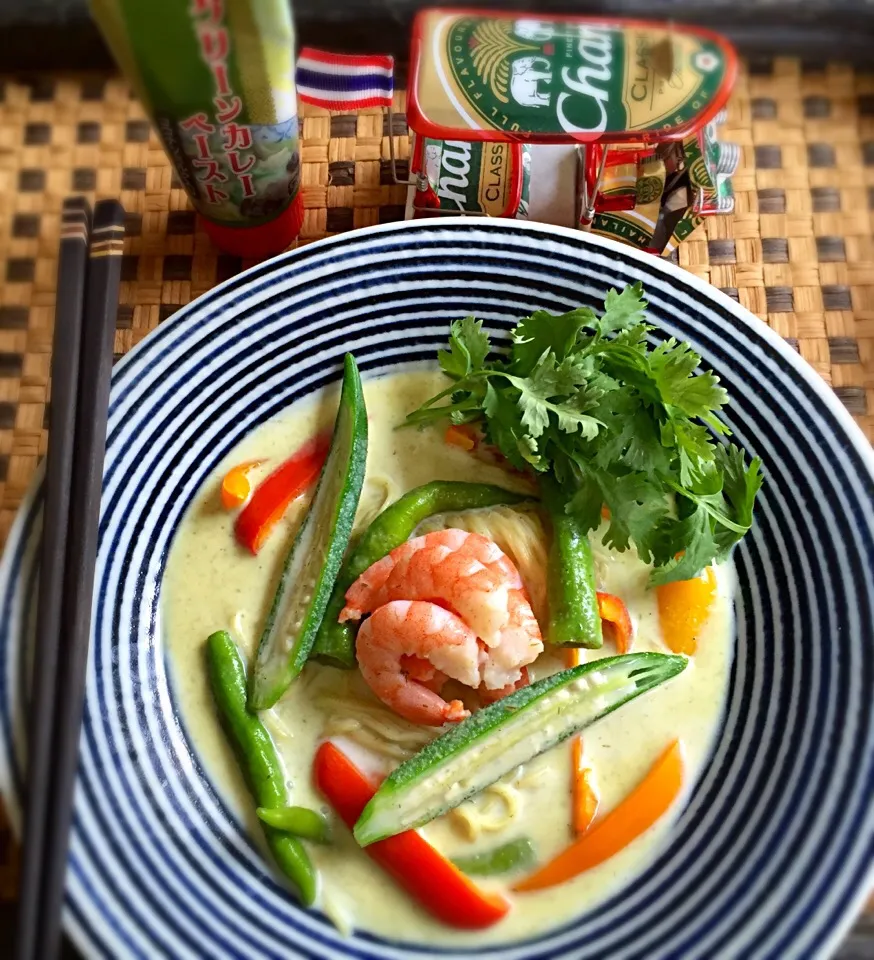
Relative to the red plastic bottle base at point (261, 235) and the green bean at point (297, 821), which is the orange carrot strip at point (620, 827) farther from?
the red plastic bottle base at point (261, 235)

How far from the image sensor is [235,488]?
6.40 feet

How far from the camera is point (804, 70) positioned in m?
2.53

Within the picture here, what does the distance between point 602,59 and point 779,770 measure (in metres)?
1.52

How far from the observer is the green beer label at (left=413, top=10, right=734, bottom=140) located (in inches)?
71.7

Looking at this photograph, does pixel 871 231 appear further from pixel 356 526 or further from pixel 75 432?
pixel 75 432

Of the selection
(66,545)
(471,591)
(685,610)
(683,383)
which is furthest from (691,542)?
(66,545)

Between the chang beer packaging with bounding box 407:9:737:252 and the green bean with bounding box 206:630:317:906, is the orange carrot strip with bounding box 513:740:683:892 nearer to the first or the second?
the green bean with bounding box 206:630:317:906

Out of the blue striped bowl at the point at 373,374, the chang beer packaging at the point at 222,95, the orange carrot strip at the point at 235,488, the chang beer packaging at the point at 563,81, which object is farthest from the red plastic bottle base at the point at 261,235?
the orange carrot strip at the point at 235,488

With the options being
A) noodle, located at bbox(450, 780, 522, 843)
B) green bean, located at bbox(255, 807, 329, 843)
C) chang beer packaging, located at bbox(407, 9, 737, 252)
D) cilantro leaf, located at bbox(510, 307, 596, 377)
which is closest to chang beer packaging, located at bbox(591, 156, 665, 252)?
chang beer packaging, located at bbox(407, 9, 737, 252)

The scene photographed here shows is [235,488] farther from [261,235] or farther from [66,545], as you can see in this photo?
[261,235]

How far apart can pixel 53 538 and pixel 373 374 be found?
0.79 m

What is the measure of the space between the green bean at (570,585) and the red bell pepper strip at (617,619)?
0.03 metres

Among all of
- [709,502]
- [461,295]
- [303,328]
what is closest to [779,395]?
[709,502]

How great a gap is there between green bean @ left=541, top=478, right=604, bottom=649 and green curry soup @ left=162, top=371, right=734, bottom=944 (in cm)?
8
